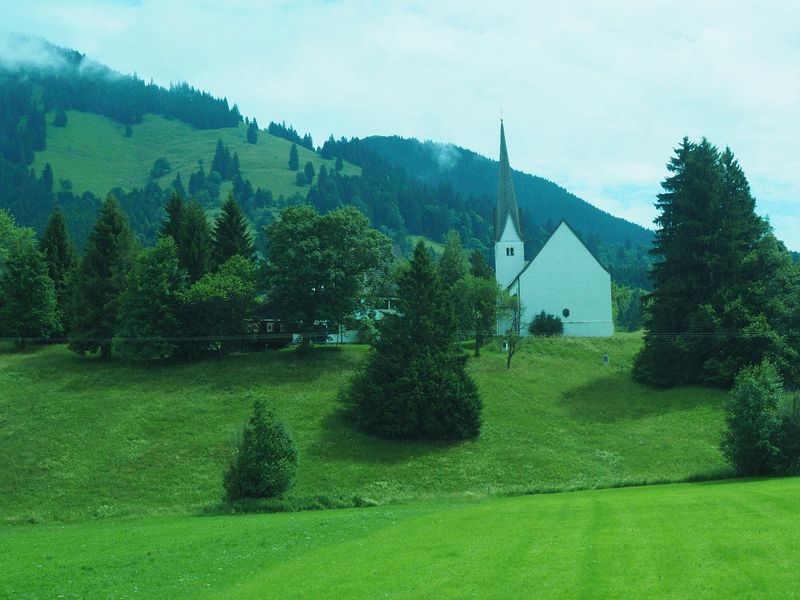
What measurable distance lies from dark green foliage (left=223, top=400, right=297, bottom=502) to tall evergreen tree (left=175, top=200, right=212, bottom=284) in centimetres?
3129

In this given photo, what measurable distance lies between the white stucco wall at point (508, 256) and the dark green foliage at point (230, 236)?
110ft

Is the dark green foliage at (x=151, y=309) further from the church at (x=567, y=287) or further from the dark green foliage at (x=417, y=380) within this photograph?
the church at (x=567, y=287)

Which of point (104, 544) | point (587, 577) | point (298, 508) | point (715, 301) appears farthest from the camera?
point (715, 301)

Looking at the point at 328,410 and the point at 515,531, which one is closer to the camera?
the point at 515,531

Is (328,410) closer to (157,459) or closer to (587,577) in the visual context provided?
(157,459)

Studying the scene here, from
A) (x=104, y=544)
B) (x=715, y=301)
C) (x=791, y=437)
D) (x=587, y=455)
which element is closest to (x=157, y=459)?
(x=104, y=544)

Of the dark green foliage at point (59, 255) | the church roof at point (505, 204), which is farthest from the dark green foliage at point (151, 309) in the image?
the church roof at point (505, 204)

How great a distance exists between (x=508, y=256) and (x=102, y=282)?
49.0 m

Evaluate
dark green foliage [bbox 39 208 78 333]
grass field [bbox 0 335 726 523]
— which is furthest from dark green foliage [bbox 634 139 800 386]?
dark green foliage [bbox 39 208 78 333]

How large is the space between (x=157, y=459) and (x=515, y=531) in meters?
28.8

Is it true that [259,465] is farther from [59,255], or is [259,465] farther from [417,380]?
[59,255]

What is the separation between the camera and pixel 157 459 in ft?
147

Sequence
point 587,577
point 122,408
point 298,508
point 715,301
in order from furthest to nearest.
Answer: point 715,301 < point 122,408 < point 298,508 < point 587,577

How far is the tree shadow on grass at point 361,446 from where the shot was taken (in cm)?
4653
